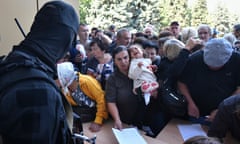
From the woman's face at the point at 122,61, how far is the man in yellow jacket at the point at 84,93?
23 centimetres

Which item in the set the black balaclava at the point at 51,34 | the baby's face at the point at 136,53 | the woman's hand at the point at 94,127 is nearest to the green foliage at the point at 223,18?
the baby's face at the point at 136,53

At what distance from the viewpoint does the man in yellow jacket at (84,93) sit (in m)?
2.09

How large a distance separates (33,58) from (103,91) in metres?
1.25

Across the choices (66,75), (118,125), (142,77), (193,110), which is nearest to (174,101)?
(193,110)

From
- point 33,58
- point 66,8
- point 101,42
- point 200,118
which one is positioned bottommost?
point 200,118

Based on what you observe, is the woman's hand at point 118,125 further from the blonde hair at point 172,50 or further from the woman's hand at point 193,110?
the blonde hair at point 172,50

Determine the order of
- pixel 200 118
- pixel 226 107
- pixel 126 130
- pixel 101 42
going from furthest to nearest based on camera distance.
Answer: pixel 101 42, pixel 200 118, pixel 126 130, pixel 226 107

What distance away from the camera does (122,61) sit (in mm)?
2230

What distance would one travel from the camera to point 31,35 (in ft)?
3.58

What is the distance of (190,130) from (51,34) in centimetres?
128

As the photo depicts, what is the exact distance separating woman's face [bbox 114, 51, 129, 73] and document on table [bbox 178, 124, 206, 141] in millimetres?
578

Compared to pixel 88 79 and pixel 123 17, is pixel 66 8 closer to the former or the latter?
pixel 88 79

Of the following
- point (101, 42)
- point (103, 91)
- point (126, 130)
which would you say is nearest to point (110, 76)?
point (103, 91)

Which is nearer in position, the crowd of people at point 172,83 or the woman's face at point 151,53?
the crowd of people at point 172,83
